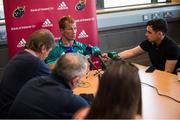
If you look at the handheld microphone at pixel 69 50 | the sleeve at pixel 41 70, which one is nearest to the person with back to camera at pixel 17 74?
the sleeve at pixel 41 70

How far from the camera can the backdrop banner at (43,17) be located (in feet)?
12.3

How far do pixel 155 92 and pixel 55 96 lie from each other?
1024 mm

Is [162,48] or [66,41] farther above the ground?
[66,41]

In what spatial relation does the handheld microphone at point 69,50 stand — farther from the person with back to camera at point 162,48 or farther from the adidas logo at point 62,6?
the person with back to camera at point 162,48

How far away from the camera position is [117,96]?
1.34m

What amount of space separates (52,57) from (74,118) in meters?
1.89

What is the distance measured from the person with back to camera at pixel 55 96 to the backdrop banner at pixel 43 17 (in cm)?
196

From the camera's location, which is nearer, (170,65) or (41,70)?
(41,70)

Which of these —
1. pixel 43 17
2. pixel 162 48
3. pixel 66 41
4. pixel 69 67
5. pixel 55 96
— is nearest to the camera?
pixel 55 96

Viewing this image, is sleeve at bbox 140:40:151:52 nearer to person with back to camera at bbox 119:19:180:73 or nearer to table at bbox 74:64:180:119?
person with back to camera at bbox 119:19:180:73

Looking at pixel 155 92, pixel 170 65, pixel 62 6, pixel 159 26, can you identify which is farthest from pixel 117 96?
pixel 62 6

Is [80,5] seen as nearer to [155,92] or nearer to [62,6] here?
[62,6]

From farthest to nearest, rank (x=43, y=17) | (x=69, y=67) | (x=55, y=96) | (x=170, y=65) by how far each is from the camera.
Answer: (x=43, y=17), (x=170, y=65), (x=69, y=67), (x=55, y=96)

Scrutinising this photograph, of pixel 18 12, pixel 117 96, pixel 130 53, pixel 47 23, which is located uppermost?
pixel 18 12
